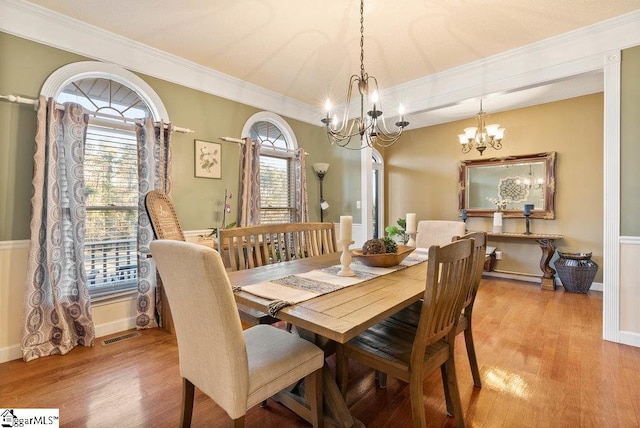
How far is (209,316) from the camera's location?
109 cm

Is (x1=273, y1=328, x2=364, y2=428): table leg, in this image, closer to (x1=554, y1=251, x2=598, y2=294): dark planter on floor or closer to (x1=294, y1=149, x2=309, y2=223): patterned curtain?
(x1=294, y1=149, x2=309, y2=223): patterned curtain

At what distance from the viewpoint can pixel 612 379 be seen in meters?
1.93

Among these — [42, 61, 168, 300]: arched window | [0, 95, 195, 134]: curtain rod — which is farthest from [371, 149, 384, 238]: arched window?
[0, 95, 195, 134]: curtain rod

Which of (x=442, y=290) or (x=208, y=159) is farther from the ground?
(x=208, y=159)

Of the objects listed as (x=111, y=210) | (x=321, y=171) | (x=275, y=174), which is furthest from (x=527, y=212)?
(x=111, y=210)

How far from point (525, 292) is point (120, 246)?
4.73 metres

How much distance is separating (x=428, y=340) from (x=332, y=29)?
2.48m

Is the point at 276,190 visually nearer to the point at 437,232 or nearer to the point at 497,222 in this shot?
the point at 437,232

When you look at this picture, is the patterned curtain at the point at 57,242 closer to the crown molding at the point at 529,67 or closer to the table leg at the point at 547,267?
the crown molding at the point at 529,67

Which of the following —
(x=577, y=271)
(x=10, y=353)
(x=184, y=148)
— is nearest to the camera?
(x=10, y=353)

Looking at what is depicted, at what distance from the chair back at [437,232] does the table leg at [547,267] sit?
2058 mm

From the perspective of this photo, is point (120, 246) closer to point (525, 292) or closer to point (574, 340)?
point (574, 340)

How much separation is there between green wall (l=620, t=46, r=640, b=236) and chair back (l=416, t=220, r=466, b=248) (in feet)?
4.05

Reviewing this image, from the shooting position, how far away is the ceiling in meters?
2.24
